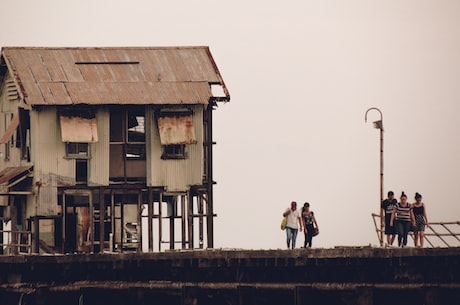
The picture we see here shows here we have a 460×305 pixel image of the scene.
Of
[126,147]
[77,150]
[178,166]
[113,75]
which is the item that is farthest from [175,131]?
[77,150]

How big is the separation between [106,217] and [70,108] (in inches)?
247

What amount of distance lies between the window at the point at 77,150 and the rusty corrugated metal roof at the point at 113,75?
70.6 inches

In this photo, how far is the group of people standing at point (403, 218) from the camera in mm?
69875

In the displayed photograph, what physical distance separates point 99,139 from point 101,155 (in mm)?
647

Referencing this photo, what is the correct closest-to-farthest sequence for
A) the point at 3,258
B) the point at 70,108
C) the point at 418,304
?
the point at 418,304 < the point at 3,258 < the point at 70,108

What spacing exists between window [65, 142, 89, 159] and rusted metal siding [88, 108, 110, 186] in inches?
9.4

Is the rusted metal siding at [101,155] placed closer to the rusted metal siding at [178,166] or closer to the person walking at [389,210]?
the rusted metal siding at [178,166]

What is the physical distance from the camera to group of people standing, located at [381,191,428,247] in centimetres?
6988

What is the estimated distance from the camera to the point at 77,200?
8544cm

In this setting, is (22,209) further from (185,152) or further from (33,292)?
(33,292)

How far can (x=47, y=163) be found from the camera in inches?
3265

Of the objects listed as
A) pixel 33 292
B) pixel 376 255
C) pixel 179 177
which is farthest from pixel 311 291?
pixel 179 177

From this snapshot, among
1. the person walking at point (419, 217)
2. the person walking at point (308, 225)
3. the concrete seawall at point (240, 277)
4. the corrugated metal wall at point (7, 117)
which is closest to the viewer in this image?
the concrete seawall at point (240, 277)

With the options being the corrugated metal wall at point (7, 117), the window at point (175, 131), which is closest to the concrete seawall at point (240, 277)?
the window at point (175, 131)
